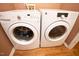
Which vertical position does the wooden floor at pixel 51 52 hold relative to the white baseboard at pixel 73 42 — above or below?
below

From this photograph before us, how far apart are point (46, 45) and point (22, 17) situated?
0.77 meters

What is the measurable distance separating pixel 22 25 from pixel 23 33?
1.06 ft

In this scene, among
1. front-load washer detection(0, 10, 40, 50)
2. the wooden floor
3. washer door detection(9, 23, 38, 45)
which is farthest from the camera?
the wooden floor

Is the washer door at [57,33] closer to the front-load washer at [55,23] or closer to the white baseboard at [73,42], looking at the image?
the front-load washer at [55,23]

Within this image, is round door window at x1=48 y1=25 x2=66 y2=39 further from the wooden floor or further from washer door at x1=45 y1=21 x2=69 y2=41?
the wooden floor

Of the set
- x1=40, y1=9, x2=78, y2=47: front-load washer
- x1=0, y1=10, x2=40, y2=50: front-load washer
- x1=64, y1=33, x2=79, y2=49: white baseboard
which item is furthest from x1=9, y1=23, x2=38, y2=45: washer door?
x1=64, y1=33, x2=79, y2=49: white baseboard

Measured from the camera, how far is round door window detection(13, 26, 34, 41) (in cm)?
166

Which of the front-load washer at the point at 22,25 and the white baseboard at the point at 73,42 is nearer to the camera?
the front-load washer at the point at 22,25

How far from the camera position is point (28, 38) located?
177 centimetres

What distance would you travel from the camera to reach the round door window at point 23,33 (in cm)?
166

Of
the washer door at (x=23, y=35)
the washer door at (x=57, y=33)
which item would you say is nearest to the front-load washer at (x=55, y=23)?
the washer door at (x=57, y=33)

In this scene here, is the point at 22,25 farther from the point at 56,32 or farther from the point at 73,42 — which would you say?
the point at 73,42

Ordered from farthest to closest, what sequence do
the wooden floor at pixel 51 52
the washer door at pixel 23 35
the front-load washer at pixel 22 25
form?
the wooden floor at pixel 51 52
the washer door at pixel 23 35
the front-load washer at pixel 22 25

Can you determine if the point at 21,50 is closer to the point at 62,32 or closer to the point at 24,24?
the point at 24,24
